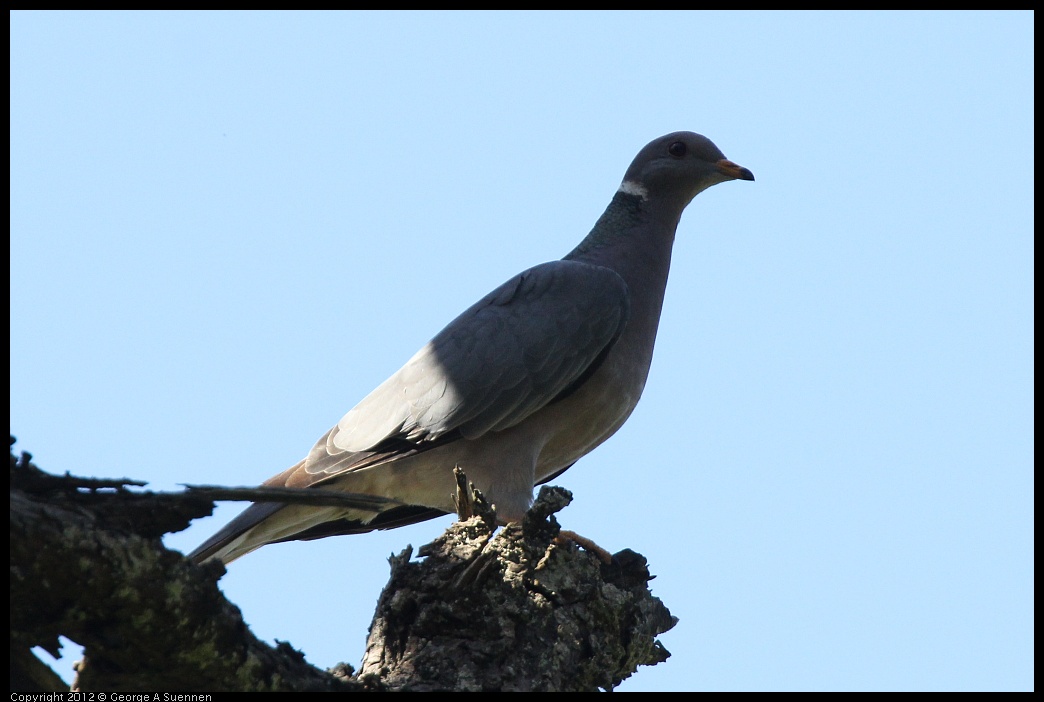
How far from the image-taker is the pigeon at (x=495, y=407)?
14.8 ft

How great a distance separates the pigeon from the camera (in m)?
4.50

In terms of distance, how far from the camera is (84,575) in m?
2.08

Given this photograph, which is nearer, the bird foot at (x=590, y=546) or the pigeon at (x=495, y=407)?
the bird foot at (x=590, y=546)

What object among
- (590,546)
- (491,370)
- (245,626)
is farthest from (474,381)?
(245,626)

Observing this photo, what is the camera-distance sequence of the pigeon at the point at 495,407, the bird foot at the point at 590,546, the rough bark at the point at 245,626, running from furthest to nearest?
the pigeon at the point at 495,407, the bird foot at the point at 590,546, the rough bark at the point at 245,626

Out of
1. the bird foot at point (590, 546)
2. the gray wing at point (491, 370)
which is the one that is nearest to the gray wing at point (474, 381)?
the gray wing at point (491, 370)

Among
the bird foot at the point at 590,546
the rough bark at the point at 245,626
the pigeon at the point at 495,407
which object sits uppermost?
the pigeon at the point at 495,407

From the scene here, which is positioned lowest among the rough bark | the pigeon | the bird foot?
the rough bark

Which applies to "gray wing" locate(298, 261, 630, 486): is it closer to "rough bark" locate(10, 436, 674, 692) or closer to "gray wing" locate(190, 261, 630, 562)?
"gray wing" locate(190, 261, 630, 562)

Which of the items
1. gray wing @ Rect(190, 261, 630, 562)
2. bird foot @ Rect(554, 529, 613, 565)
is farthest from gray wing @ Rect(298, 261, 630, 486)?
bird foot @ Rect(554, 529, 613, 565)

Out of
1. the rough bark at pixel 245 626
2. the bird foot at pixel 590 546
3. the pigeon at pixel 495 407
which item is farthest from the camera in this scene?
the pigeon at pixel 495 407

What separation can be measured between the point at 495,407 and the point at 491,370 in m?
0.18

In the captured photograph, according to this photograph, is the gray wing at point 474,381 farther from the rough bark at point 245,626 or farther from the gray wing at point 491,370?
the rough bark at point 245,626
